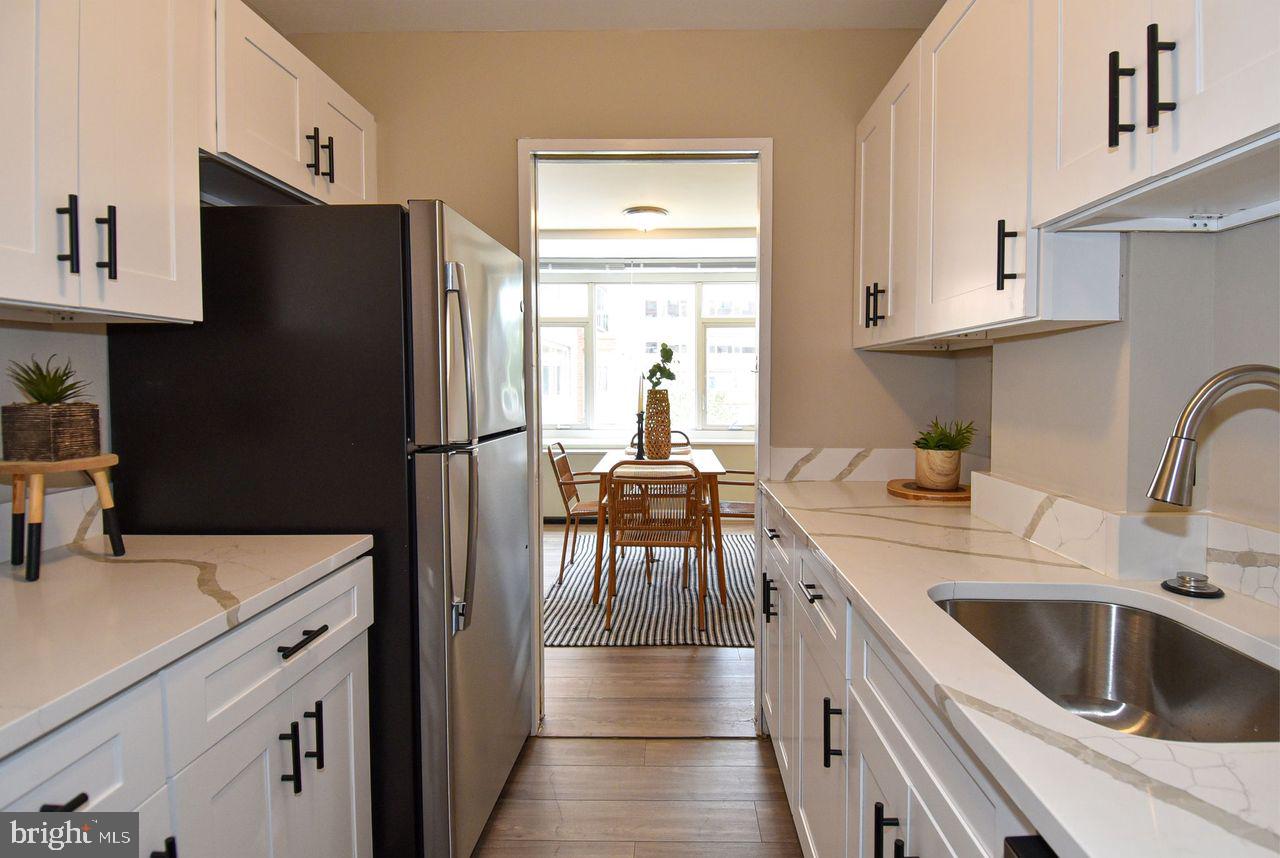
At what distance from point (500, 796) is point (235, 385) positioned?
1.47 m

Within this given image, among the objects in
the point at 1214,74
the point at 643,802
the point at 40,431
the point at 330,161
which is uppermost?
the point at 330,161

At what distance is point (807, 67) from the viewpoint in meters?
2.53

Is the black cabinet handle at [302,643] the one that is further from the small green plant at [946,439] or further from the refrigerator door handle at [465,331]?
the small green plant at [946,439]

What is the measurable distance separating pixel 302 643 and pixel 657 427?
3163mm

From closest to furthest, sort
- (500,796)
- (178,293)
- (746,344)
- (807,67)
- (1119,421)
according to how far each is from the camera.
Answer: (1119,421) < (178,293) < (500,796) < (807,67) < (746,344)

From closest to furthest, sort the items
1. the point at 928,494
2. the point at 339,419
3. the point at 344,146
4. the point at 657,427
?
the point at 339,419, the point at 928,494, the point at 344,146, the point at 657,427

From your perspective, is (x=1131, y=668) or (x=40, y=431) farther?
(x=40, y=431)

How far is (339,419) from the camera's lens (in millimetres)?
1681

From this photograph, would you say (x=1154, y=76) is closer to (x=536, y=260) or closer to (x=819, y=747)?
(x=819, y=747)

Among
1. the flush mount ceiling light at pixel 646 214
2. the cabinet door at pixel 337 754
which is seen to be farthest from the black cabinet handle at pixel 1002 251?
the flush mount ceiling light at pixel 646 214

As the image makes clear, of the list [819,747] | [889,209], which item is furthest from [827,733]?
[889,209]

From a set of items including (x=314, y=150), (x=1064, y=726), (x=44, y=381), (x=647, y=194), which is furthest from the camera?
(x=647, y=194)

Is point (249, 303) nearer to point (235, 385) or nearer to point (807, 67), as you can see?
point (235, 385)

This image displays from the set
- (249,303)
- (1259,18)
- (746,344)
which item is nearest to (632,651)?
(249,303)
